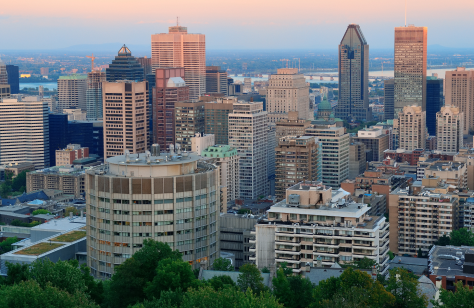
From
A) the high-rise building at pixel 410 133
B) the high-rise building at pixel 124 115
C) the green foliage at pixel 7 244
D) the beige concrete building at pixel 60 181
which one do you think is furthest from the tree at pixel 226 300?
the high-rise building at pixel 410 133

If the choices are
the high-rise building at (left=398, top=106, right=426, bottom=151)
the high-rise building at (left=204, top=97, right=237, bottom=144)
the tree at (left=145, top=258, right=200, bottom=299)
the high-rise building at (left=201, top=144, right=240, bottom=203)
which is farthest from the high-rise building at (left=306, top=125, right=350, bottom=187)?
the tree at (left=145, top=258, right=200, bottom=299)

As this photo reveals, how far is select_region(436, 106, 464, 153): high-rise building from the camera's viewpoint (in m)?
190

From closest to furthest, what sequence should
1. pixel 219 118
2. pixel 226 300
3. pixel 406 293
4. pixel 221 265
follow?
pixel 226 300, pixel 406 293, pixel 221 265, pixel 219 118

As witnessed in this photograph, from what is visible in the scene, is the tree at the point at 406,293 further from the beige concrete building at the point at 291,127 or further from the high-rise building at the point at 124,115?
the high-rise building at the point at 124,115

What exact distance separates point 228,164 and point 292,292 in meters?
93.1

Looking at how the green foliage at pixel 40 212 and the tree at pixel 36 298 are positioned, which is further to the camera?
the green foliage at pixel 40 212

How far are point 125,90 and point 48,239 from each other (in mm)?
89051

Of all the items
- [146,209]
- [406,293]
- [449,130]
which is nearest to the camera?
[406,293]

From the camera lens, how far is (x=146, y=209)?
230ft

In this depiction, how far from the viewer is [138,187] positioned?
7012cm

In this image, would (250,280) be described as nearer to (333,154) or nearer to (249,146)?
(333,154)

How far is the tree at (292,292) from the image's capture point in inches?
2223

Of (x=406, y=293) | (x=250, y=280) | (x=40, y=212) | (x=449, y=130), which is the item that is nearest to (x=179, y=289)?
(x=250, y=280)

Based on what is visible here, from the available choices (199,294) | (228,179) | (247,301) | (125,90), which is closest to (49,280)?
(199,294)
